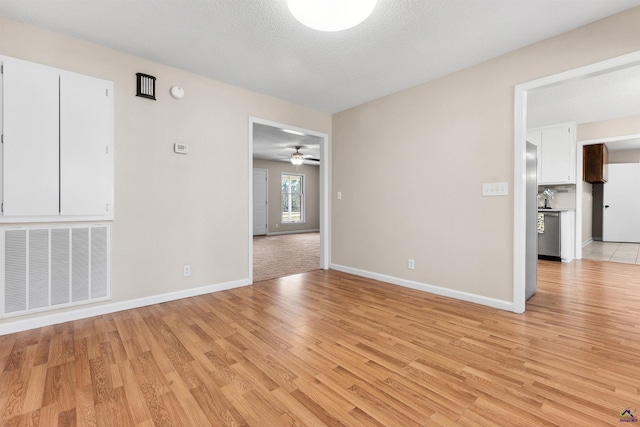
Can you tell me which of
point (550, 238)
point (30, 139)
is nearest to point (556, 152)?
point (550, 238)

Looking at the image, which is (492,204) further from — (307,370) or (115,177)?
(115,177)

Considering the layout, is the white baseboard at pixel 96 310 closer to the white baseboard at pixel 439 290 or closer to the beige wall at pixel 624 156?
the white baseboard at pixel 439 290

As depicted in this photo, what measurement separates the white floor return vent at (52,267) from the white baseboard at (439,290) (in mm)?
3127

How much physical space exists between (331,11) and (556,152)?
5.75 meters

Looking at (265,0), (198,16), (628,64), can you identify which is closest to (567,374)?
(628,64)

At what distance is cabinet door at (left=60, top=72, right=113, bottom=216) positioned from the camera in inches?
101

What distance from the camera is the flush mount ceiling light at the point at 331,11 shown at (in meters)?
1.77

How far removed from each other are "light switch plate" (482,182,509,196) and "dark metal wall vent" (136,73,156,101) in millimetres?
3634

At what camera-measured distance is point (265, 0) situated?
2084mm

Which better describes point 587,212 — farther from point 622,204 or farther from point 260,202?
point 260,202

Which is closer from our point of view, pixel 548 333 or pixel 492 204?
pixel 548 333

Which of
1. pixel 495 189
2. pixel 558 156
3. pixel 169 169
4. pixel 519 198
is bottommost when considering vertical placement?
pixel 519 198

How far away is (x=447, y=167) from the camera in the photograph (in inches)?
132

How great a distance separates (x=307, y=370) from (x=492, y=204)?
246 centimetres
